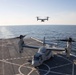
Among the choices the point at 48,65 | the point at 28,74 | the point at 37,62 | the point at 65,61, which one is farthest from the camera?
the point at 65,61

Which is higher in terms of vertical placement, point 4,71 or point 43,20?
point 43,20

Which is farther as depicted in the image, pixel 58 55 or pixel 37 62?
pixel 58 55

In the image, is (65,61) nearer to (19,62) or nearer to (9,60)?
(19,62)

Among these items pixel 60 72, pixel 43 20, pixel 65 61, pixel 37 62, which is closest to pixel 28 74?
pixel 37 62

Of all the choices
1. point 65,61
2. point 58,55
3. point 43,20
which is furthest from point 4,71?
point 43,20

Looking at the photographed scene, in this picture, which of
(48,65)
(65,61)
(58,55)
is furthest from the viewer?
(58,55)

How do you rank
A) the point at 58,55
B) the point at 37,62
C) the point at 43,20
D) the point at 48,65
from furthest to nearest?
1. the point at 43,20
2. the point at 58,55
3. the point at 48,65
4. the point at 37,62

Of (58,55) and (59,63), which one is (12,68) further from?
(58,55)

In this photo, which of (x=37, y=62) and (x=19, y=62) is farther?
(x=19, y=62)

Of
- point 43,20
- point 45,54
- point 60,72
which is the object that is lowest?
point 60,72
